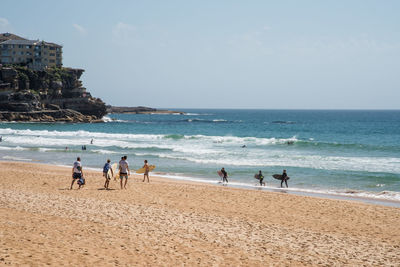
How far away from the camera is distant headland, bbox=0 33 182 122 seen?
84.5m

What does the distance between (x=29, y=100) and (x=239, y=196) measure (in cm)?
7803

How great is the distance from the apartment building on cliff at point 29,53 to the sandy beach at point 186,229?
92803mm

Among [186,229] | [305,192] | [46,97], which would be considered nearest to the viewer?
[186,229]

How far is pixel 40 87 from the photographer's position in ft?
301

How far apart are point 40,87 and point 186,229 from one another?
290 feet

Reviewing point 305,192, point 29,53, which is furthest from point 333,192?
point 29,53

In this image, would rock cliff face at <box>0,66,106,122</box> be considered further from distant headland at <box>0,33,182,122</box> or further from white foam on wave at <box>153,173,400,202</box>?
white foam on wave at <box>153,173,400,202</box>

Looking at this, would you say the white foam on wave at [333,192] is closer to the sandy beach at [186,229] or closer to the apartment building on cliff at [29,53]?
the sandy beach at [186,229]

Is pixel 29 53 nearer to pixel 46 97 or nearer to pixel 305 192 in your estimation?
pixel 46 97

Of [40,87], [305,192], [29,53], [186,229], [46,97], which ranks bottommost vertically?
[305,192]

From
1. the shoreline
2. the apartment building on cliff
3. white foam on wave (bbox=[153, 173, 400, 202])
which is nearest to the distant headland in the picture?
the apartment building on cliff

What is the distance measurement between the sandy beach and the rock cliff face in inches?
2858

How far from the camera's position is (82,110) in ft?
316

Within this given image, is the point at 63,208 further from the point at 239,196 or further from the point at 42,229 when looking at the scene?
the point at 239,196
